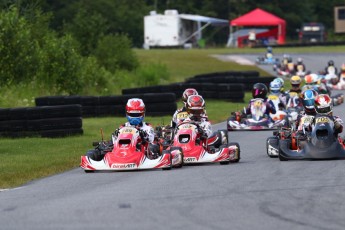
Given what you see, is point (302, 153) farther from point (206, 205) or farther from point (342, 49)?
point (342, 49)

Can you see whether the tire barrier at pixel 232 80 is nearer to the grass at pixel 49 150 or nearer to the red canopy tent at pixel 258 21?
the grass at pixel 49 150

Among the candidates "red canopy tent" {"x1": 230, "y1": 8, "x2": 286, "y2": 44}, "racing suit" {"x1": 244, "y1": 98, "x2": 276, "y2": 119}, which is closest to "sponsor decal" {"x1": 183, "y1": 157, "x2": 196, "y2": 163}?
"racing suit" {"x1": 244, "y1": 98, "x2": 276, "y2": 119}

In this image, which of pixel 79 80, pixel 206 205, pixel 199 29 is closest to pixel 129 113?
pixel 206 205

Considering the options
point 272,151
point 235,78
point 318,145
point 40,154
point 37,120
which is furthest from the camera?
point 235,78

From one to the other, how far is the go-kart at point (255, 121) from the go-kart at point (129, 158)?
832cm

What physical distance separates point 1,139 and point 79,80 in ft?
43.1

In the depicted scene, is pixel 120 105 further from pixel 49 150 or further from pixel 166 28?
pixel 166 28

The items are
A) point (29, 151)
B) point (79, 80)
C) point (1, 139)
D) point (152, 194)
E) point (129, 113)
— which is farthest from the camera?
point (79, 80)

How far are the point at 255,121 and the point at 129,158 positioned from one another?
8.81m

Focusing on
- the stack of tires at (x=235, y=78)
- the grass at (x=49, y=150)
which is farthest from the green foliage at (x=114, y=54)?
the grass at (x=49, y=150)

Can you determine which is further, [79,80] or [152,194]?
[79,80]

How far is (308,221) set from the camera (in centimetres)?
933

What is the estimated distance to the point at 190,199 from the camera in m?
10.9

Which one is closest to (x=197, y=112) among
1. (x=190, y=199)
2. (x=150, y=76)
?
(x=190, y=199)
